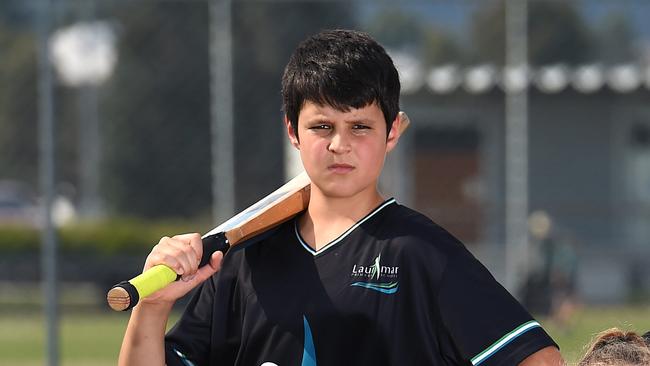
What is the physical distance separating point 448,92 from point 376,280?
12100 mm

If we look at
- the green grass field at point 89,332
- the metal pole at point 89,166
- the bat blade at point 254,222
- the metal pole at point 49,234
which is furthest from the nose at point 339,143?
the metal pole at point 89,166

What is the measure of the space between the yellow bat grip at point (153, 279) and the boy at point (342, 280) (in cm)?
3

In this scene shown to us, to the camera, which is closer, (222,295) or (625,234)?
(222,295)

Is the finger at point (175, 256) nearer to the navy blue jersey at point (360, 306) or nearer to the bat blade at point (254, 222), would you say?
the bat blade at point (254, 222)

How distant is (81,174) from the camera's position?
59.8 ft

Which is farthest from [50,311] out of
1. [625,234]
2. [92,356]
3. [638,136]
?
[638,136]

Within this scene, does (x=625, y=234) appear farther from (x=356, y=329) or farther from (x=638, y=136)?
(x=356, y=329)

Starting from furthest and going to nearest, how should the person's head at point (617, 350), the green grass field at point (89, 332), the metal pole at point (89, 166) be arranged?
1. the metal pole at point (89, 166)
2. the green grass field at point (89, 332)
3. the person's head at point (617, 350)

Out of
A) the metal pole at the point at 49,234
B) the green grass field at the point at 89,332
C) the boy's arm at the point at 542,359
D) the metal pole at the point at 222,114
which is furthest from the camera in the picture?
the green grass field at the point at 89,332

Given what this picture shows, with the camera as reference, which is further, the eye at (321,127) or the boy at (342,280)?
the eye at (321,127)

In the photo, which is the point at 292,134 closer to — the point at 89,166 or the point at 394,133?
the point at 394,133

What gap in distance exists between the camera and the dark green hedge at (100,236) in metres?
15.1

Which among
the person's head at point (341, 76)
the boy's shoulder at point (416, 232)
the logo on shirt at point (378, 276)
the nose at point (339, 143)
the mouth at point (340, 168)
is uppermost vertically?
the person's head at point (341, 76)

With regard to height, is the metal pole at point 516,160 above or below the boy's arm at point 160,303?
above
